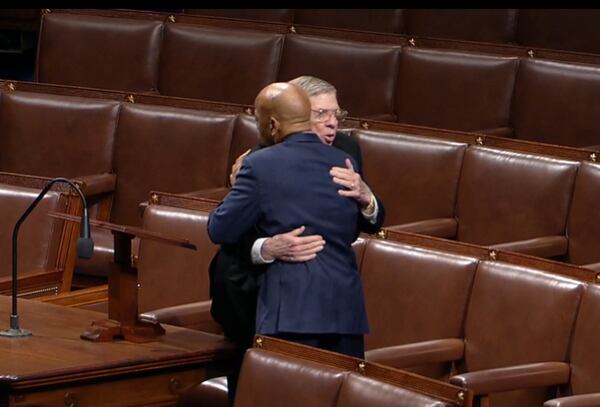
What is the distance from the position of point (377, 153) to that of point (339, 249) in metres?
0.43

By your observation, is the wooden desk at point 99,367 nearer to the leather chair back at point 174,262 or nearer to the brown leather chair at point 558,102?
the leather chair back at point 174,262

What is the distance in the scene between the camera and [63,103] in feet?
4.75

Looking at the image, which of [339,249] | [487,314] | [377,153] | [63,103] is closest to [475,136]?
[377,153]

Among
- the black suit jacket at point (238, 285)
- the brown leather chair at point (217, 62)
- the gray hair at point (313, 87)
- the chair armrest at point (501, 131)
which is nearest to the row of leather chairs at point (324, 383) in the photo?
the black suit jacket at point (238, 285)

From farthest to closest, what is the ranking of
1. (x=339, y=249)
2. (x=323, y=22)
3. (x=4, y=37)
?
1. (x=4, y=37)
2. (x=323, y=22)
3. (x=339, y=249)

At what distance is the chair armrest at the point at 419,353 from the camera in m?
0.91

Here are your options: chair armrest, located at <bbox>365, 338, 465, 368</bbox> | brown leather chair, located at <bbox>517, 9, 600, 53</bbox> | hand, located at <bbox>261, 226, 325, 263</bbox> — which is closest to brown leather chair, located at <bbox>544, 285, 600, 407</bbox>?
chair armrest, located at <bbox>365, 338, 465, 368</bbox>

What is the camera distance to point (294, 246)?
0.81 meters

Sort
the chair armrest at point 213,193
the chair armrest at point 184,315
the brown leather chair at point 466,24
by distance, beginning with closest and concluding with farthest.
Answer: the chair armrest at point 184,315 → the chair armrest at point 213,193 → the brown leather chair at point 466,24

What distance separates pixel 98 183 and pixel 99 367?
0.61m

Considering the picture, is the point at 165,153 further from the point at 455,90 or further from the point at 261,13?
the point at 261,13

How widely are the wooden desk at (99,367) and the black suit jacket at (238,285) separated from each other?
17mm

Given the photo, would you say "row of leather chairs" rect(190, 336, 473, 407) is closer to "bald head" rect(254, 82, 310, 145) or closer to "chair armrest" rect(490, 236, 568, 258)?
"bald head" rect(254, 82, 310, 145)

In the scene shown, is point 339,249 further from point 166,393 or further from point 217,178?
point 217,178
